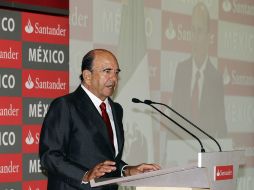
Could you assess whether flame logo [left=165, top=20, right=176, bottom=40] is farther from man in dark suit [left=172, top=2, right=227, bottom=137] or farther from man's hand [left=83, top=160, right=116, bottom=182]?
man's hand [left=83, top=160, right=116, bottom=182]

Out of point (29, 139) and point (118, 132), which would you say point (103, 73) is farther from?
point (29, 139)

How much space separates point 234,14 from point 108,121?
9.10 ft

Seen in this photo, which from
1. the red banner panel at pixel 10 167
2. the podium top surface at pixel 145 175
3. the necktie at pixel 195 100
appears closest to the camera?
the podium top surface at pixel 145 175

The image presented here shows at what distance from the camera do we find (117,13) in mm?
3930

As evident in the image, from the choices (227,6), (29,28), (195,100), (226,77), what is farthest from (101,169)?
(227,6)

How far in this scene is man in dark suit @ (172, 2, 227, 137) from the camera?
452 centimetres

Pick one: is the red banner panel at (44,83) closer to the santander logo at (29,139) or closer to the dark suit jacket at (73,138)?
the santander logo at (29,139)

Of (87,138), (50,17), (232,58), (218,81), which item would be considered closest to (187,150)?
(218,81)

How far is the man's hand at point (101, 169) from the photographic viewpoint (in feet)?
6.96

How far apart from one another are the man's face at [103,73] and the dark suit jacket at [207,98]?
5.99 feet

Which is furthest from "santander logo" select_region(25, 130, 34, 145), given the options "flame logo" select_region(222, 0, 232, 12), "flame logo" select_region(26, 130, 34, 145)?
"flame logo" select_region(222, 0, 232, 12)

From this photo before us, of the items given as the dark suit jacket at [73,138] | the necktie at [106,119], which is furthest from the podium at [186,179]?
the necktie at [106,119]

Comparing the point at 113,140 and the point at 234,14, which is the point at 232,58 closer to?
the point at 234,14

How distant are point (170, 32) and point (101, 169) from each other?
96.4 inches
